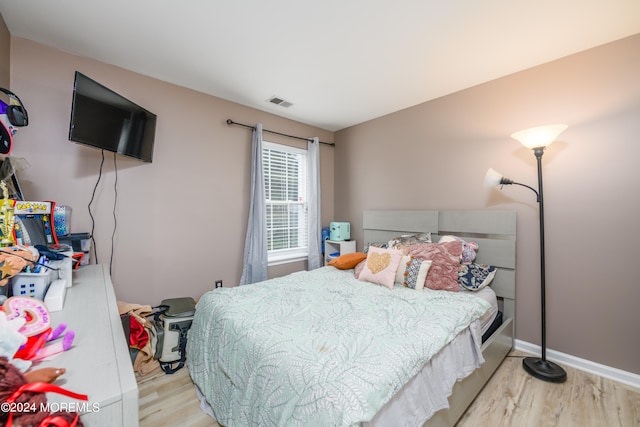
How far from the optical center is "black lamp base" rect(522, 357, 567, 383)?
76.7 inches

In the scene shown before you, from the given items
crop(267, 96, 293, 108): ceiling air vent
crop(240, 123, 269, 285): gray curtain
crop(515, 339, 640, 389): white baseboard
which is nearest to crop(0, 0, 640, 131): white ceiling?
crop(267, 96, 293, 108): ceiling air vent

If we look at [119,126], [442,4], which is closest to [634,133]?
[442,4]

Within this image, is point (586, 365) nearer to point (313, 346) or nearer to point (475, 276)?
point (475, 276)

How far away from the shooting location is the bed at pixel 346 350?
1.05 meters

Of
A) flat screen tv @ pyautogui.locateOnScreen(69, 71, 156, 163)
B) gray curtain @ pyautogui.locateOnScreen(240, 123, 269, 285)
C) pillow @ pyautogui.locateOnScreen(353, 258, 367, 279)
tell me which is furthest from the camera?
gray curtain @ pyautogui.locateOnScreen(240, 123, 269, 285)

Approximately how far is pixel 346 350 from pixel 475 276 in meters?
1.62

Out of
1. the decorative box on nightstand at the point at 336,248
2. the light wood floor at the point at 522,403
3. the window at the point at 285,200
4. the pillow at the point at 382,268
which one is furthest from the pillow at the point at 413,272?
the window at the point at 285,200

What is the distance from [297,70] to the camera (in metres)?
2.35

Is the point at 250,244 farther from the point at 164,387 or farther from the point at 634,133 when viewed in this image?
the point at 634,133

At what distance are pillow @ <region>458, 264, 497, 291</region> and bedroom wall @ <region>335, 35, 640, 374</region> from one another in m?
0.28

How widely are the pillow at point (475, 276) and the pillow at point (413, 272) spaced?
1.07 feet

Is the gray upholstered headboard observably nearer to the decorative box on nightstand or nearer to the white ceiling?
the decorative box on nightstand

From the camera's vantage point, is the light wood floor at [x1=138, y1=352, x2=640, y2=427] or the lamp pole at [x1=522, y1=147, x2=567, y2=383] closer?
the light wood floor at [x1=138, y1=352, x2=640, y2=427]

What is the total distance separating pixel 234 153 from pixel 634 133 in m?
3.47
